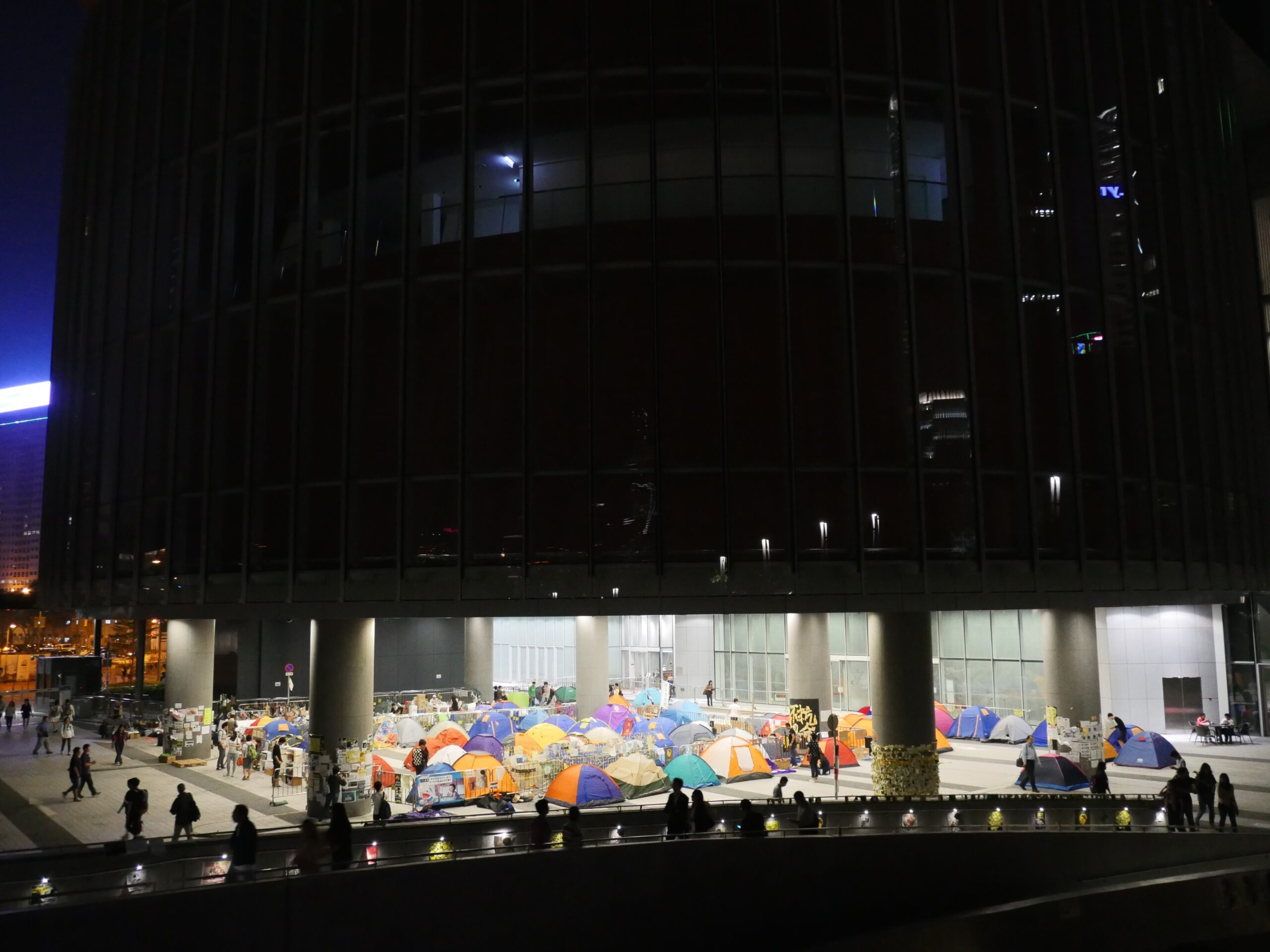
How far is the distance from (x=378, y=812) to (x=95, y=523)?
16.4 metres

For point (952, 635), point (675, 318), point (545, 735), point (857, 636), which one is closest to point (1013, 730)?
point (952, 635)

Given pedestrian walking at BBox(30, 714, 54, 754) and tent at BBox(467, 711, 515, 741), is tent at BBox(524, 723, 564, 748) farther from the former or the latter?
pedestrian walking at BBox(30, 714, 54, 754)

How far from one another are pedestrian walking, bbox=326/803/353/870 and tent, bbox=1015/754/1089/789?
2030 centimetres

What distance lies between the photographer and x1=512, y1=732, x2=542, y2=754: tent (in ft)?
91.0

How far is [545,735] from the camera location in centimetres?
2978

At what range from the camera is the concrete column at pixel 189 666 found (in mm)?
36812

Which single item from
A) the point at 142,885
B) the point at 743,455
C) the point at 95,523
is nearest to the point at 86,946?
the point at 142,885

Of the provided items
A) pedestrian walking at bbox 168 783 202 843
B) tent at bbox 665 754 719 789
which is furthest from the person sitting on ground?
tent at bbox 665 754 719 789

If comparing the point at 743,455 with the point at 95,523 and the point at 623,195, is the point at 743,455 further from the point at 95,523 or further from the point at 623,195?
the point at 95,523

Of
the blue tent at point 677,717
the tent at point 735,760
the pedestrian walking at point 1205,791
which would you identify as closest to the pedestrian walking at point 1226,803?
the pedestrian walking at point 1205,791

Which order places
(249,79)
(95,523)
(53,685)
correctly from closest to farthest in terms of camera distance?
1. (249,79)
2. (95,523)
3. (53,685)

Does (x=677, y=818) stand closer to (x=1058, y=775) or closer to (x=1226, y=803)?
(x=1226, y=803)

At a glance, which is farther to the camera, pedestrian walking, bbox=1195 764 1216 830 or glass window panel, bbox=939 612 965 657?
glass window panel, bbox=939 612 965 657

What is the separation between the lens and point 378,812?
71.5 feet
